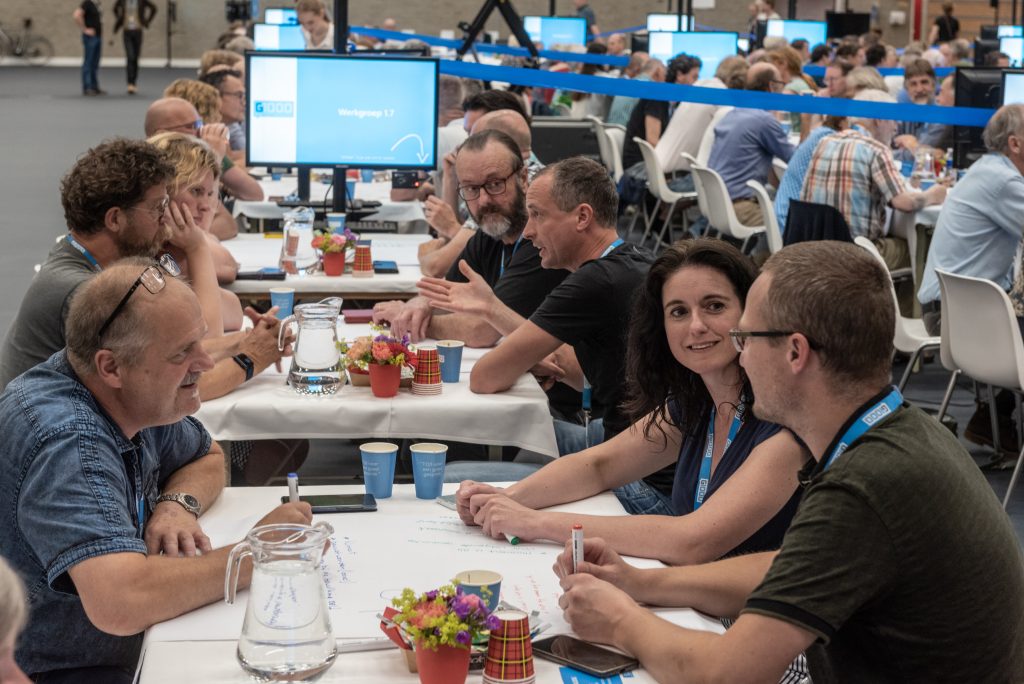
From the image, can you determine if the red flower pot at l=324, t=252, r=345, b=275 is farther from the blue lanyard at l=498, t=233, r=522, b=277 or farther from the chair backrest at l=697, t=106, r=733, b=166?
the chair backrest at l=697, t=106, r=733, b=166

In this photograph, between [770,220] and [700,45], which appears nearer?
[770,220]

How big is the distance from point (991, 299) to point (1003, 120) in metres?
1.23

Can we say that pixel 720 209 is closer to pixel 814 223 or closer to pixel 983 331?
pixel 814 223

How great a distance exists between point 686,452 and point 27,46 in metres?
25.1

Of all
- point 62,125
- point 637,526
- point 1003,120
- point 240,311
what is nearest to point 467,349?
point 240,311

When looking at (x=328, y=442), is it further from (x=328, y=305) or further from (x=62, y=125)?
(x=62, y=125)

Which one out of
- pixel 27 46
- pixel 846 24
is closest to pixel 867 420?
pixel 846 24

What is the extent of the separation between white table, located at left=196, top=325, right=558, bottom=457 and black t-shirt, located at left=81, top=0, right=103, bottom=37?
18.8 metres

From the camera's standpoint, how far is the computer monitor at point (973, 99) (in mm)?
6715

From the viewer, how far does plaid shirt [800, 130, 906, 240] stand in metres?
6.25

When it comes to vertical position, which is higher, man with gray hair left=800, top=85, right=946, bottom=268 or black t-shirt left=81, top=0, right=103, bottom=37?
black t-shirt left=81, top=0, right=103, bottom=37

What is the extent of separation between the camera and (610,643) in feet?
5.94

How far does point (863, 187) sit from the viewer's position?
629 centimetres

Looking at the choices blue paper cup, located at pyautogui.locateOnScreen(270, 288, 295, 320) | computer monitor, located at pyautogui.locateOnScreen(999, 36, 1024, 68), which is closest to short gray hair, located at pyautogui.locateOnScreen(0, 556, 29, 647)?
blue paper cup, located at pyautogui.locateOnScreen(270, 288, 295, 320)
